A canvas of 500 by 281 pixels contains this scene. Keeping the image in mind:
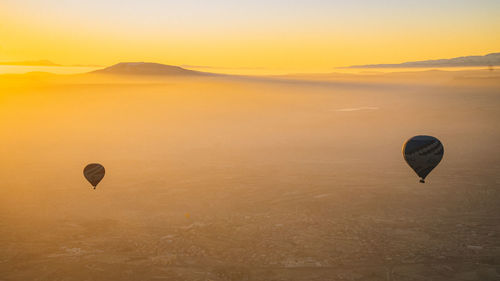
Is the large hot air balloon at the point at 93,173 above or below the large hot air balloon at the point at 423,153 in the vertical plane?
below

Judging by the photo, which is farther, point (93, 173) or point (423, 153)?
point (93, 173)

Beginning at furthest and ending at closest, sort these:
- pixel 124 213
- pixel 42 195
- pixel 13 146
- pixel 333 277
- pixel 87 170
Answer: pixel 13 146
pixel 42 195
pixel 124 213
pixel 87 170
pixel 333 277

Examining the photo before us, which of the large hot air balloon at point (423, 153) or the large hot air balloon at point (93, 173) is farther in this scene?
the large hot air balloon at point (93, 173)

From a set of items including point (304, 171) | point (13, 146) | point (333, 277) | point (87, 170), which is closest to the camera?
Answer: point (333, 277)

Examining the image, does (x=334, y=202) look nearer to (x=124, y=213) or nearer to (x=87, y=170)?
(x=124, y=213)

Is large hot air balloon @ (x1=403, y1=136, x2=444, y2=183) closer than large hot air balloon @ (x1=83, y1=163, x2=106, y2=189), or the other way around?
large hot air balloon @ (x1=403, y1=136, x2=444, y2=183)

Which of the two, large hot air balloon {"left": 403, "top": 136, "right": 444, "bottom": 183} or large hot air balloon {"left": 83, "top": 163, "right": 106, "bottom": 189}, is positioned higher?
large hot air balloon {"left": 403, "top": 136, "right": 444, "bottom": 183}

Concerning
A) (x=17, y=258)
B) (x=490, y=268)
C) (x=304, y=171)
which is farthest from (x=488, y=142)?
(x=17, y=258)

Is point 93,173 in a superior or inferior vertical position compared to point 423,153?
inferior
